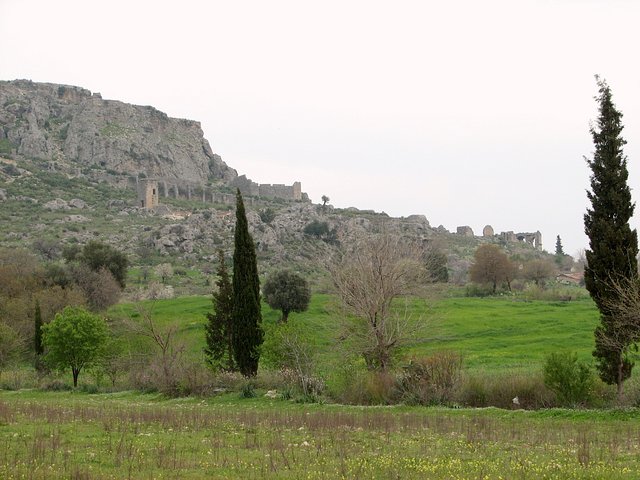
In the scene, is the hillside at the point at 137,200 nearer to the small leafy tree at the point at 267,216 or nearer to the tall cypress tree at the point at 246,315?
the small leafy tree at the point at 267,216

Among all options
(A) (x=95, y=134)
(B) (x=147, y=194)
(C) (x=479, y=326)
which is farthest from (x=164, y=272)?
(A) (x=95, y=134)

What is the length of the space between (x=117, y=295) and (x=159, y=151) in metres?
125

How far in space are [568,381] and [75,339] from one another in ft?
86.2

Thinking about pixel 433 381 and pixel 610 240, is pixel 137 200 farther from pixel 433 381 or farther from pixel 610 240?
pixel 610 240

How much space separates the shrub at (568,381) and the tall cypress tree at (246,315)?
1354 cm

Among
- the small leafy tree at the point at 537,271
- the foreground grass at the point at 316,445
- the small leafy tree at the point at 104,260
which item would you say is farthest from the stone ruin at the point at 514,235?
the foreground grass at the point at 316,445

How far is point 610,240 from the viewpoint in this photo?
70.7 ft

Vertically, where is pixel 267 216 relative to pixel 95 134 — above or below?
below

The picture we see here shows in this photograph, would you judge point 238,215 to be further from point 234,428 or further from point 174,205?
point 174,205

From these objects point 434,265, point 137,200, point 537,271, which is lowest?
point 537,271

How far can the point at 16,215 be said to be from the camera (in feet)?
362

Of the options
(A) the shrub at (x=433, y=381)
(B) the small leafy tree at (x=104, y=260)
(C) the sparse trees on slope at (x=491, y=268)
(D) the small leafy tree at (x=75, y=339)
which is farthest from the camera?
(C) the sparse trees on slope at (x=491, y=268)

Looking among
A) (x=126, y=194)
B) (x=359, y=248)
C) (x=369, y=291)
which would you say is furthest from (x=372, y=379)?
(x=126, y=194)

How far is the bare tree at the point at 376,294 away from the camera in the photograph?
27.5 m
